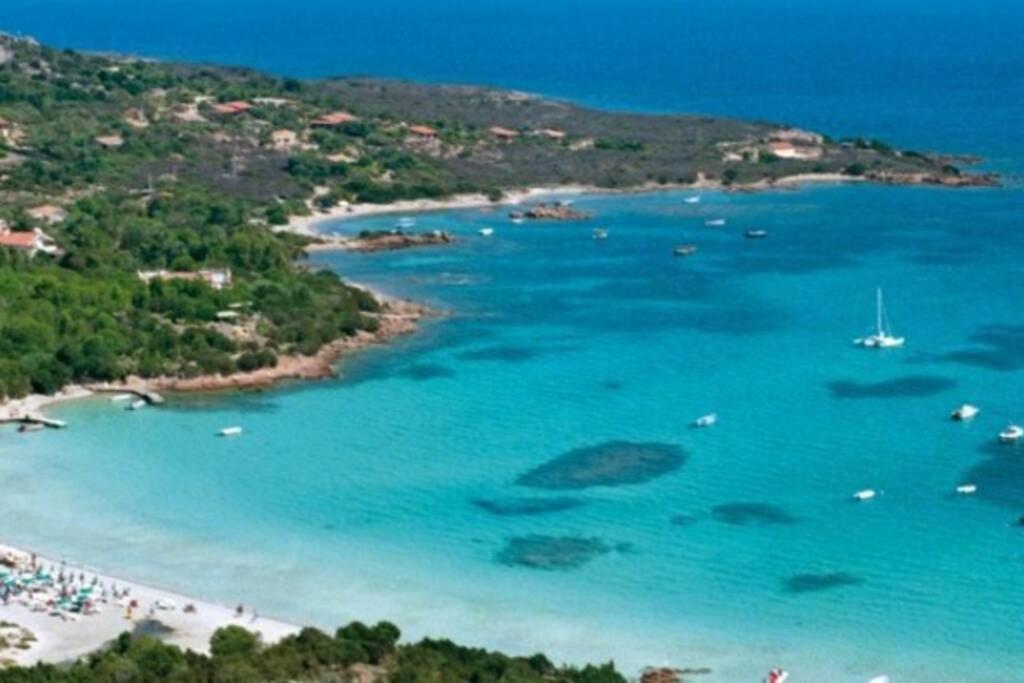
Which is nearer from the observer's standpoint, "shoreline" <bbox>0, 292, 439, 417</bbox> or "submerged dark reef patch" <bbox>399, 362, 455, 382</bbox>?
"shoreline" <bbox>0, 292, 439, 417</bbox>

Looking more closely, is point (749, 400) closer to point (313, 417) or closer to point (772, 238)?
point (313, 417)

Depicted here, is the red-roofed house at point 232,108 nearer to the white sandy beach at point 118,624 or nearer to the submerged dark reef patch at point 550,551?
the submerged dark reef patch at point 550,551

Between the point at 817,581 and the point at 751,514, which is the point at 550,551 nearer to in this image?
the point at 751,514

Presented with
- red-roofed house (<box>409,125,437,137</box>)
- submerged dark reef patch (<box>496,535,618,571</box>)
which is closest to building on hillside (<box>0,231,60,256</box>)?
Answer: submerged dark reef patch (<box>496,535,618,571</box>)

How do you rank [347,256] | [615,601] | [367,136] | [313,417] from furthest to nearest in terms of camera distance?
[367,136] → [347,256] → [313,417] → [615,601]

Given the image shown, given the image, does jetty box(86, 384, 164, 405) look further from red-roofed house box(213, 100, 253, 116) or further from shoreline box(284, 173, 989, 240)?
red-roofed house box(213, 100, 253, 116)

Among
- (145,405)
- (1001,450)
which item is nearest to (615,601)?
(1001,450)
